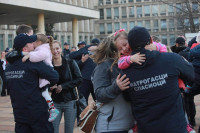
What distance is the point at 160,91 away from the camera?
309cm

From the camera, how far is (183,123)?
3.13 meters

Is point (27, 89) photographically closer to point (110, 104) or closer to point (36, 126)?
point (36, 126)

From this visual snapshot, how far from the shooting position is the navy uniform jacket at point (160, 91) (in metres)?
3.08

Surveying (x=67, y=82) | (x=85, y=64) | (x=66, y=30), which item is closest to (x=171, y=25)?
(x=66, y=30)

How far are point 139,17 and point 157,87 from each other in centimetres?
7585

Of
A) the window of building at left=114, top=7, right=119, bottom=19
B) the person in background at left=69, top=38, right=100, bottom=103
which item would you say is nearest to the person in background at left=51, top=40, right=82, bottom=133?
Answer: the person in background at left=69, top=38, right=100, bottom=103

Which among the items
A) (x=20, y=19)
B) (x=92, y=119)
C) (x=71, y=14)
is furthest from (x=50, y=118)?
(x=20, y=19)

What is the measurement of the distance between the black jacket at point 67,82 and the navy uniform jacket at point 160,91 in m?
2.20

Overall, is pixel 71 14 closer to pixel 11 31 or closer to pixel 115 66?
pixel 11 31

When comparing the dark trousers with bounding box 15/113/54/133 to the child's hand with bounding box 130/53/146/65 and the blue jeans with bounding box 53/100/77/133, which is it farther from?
the child's hand with bounding box 130/53/146/65

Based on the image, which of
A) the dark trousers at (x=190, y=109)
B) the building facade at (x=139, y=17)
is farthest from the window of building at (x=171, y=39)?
the dark trousers at (x=190, y=109)

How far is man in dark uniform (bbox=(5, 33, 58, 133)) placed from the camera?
159 inches

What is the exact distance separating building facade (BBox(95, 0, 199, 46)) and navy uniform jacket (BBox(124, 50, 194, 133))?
73.5 m

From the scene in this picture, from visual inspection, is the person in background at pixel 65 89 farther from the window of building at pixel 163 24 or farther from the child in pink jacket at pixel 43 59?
the window of building at pixel 163 24
